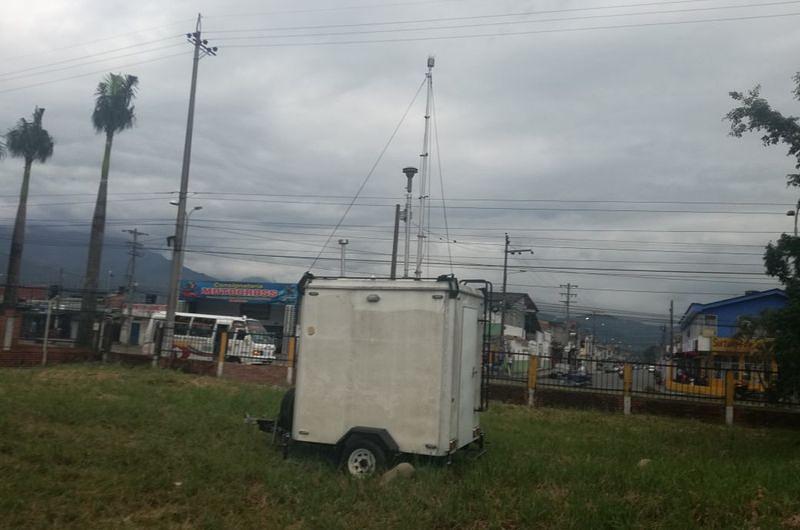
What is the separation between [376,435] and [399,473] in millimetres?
800

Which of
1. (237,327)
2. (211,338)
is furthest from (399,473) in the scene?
(211,338)

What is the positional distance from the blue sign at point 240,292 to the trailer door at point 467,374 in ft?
116

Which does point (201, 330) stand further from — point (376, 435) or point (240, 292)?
point (376, 435)

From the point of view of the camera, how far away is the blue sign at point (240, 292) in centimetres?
4491

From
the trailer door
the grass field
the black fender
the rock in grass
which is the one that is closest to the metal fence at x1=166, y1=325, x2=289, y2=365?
the grass field

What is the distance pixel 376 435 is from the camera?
8.40 metres

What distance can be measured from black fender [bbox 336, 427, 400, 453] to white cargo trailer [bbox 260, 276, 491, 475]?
0.01 metres

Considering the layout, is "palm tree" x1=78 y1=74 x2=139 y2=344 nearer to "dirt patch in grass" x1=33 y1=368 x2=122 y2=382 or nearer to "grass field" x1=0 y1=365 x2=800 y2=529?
"dirt patch in grass" x1=33 y1=368 x2=122 y2=382

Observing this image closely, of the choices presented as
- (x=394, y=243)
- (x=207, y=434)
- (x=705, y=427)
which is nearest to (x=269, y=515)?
(x=207, y=434)

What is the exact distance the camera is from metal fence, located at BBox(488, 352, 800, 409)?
17062mm

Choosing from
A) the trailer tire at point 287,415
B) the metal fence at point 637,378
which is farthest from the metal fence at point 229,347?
the trailer tire at point 287,415

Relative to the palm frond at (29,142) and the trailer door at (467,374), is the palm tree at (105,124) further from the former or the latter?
the trailer door at (467,374)

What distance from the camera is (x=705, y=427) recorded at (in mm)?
15539

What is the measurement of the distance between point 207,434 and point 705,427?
11.2 m
